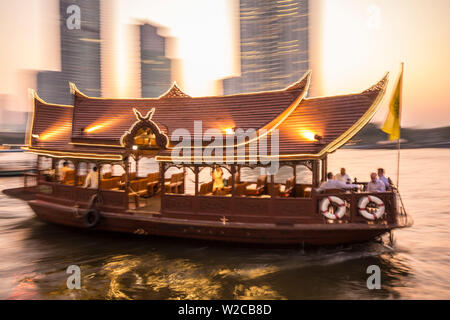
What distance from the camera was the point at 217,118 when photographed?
10.8 meters

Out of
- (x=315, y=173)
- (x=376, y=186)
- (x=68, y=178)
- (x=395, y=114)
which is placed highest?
(x=395, y=114)

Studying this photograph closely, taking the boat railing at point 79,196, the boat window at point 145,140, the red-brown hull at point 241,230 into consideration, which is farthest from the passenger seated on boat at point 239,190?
the boat railing at point 79,196

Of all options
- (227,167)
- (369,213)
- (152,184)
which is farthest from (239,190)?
(152,184)

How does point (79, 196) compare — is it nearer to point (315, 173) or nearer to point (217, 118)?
point (217, 118)

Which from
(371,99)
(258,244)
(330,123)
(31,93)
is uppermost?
(31,93)

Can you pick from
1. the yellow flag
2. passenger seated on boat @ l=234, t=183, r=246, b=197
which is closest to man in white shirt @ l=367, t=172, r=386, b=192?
the yellow flag

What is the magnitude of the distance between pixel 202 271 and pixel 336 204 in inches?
149

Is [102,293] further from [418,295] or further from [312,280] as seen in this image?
[418,295]

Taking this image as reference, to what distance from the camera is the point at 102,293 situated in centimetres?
762

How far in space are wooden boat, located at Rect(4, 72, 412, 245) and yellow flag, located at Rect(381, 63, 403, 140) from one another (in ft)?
2.41

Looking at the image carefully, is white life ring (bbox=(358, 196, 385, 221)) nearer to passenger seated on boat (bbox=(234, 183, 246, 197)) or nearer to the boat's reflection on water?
the boat's reflection on water
